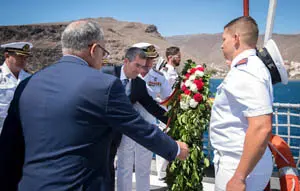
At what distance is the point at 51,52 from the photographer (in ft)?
423

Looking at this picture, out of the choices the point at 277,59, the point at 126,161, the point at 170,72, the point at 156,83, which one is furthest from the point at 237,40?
the point at 170,72

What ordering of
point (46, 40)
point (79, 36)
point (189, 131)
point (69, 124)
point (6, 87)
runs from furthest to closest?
point (46, 40)
point (6, 87)
point (189, 131)
point (79, 36)
point (69, 124)

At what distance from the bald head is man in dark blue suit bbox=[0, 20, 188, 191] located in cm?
80

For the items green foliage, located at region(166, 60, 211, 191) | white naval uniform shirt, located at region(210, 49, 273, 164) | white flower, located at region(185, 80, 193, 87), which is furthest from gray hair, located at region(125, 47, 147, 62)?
white naval uniform shirt, located at region(210, 49, 273, 164)

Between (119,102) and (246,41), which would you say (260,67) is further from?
(119,102)

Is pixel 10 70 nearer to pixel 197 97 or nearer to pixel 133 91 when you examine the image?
pixel 133 91

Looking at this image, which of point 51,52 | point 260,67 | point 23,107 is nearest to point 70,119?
point 23,107

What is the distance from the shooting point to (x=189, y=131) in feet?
9.82

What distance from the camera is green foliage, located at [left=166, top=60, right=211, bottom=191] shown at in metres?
2.93

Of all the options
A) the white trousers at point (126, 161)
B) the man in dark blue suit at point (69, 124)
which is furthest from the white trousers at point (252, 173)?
the white trousers at point (126, 161)

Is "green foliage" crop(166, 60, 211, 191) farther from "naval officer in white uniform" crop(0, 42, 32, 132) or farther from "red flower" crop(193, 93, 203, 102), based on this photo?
"naval officer in white uniform" crop(0, 42, 32, 132)

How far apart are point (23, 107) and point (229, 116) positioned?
3.86 feet

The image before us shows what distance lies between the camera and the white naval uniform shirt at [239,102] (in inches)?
66.9

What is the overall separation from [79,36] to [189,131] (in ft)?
5.51
